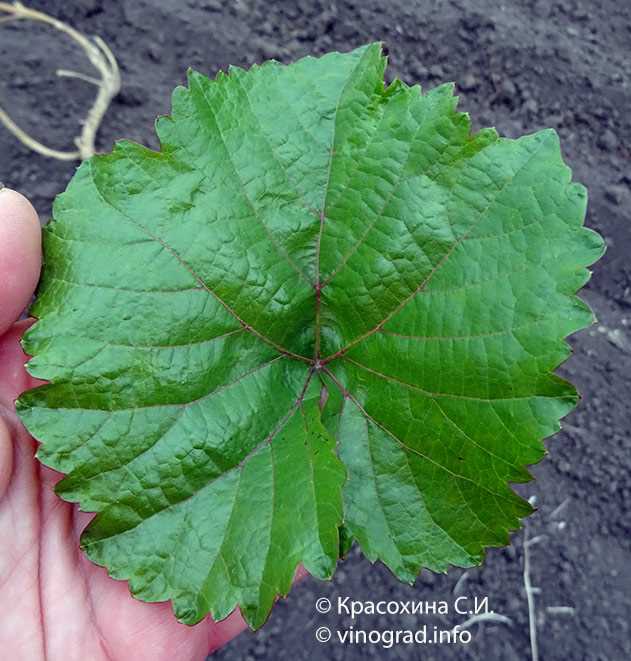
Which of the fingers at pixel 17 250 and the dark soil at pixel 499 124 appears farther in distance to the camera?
the dark soil at pixel 499 124

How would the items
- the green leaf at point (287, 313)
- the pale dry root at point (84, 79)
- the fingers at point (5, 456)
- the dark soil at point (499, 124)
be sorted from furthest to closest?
the pale dry root at point (84, 79), the dark soil at point (499, 124), the fingers at point (5, 456), the green leaf at point (287, 313)

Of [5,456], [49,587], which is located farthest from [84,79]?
[49,587]

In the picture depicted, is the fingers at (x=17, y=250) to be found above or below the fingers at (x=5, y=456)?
above

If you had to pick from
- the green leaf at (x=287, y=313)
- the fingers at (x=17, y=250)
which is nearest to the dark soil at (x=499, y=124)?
the green leaf at (x=287, y=313)

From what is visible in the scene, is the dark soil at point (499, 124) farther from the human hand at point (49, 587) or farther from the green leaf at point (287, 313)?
the green leaf at point (287, 313)

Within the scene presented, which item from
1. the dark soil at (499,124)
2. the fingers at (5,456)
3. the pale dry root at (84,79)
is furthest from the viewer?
the pale dry root at (84,79)

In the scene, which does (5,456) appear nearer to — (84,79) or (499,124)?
(84,79)

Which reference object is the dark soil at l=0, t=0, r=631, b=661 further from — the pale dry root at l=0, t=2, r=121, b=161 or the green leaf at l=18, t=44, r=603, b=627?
the green leaf at l=18, t=44, r=603, b=627

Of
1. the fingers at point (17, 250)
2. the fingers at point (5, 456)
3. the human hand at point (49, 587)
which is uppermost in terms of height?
the fingers at point (17, 250)
